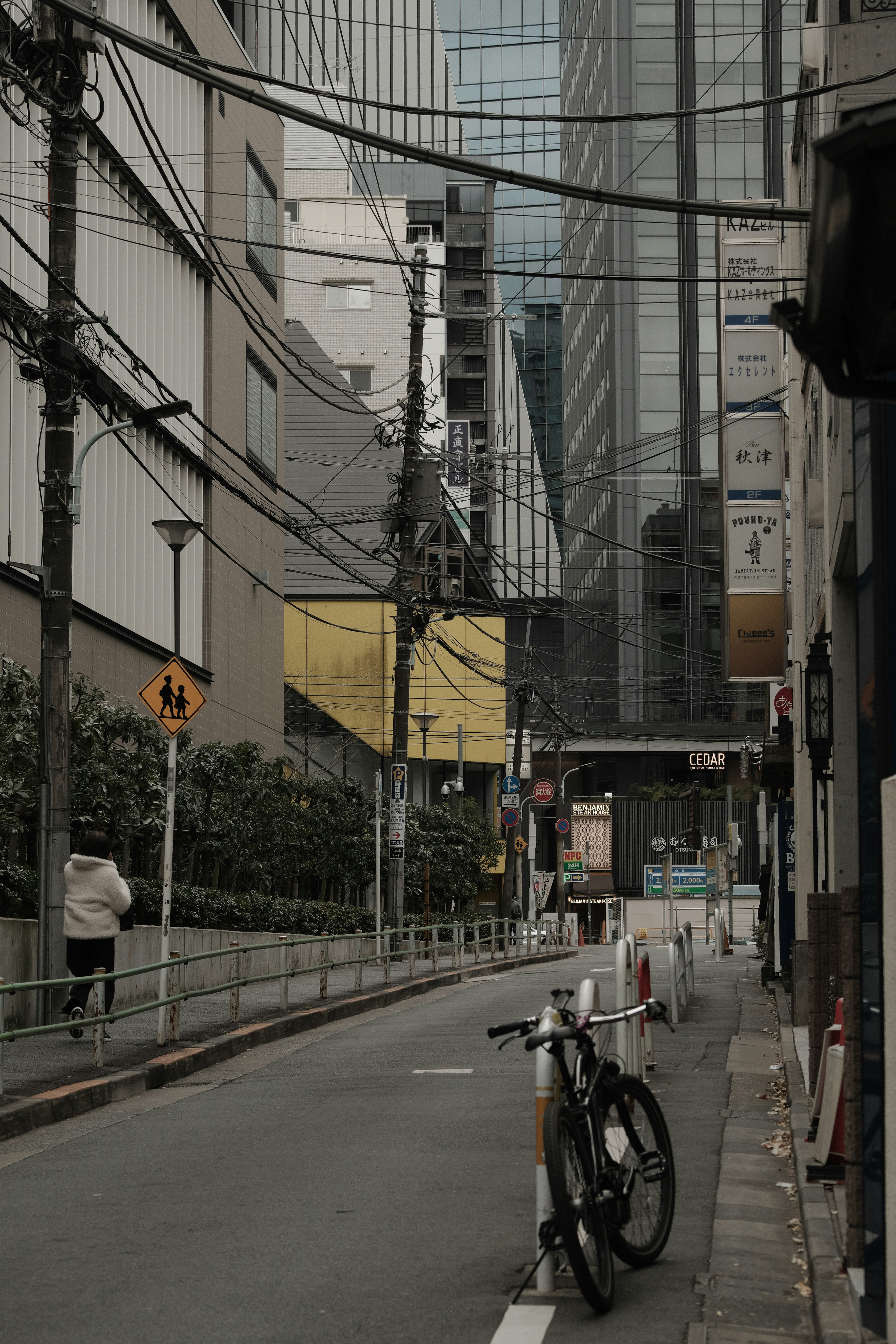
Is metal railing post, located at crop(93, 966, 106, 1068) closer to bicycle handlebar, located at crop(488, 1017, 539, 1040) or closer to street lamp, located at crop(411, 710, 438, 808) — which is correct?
bicycle handlebar, located at crop(488, 1017, 539, 1040)

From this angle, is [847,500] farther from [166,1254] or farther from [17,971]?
[17,971]

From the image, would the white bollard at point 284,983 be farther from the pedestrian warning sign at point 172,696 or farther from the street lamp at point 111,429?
the street lamp at point 111,429

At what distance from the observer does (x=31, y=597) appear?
22.2m

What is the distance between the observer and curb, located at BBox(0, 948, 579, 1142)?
10656 mm

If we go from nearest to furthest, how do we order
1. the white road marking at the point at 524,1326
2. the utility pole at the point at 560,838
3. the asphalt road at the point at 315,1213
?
the white road marking at the point at 524,1326
the asphalt road at the point at 315,1213
the utility pole at the point at 560,838

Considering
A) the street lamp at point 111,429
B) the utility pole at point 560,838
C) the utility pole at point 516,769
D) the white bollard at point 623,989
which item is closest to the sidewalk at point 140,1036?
the white bollard at point 623,989

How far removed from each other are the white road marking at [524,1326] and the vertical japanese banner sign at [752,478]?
16.4 m

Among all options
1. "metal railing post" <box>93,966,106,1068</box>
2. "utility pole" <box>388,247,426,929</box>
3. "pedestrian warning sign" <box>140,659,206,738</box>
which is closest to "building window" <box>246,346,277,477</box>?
"utility pole" <box>388,247,426,929</box>

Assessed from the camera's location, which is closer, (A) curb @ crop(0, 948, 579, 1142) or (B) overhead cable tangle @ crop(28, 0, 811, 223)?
(B) overhead cable tangle @ crop(28, 0, 811, 223)

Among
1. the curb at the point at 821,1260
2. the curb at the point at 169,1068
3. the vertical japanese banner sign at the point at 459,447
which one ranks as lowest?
the curb at the point at 169,1068

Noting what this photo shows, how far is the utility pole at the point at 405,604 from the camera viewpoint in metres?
27.6

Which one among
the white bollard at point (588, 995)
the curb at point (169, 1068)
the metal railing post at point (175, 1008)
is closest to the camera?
the white bollard at point (588, 995)

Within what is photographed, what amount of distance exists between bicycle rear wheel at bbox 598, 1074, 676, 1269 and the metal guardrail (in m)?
5.01

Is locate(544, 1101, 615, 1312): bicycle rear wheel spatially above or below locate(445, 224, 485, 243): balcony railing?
below
